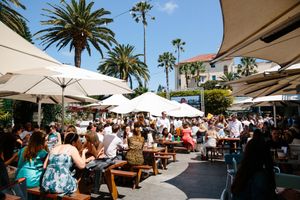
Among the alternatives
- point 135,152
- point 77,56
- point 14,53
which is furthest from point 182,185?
point 77,56

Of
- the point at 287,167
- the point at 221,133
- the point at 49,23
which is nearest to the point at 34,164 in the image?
the point at 287,167

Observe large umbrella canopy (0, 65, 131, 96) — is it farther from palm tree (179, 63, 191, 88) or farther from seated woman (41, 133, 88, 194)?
palm tree (179, 63, 191, 88)

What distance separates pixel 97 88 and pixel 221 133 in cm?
739

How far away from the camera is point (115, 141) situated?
21.1 ft

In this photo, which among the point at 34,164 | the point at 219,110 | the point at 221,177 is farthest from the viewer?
the point at 219,110

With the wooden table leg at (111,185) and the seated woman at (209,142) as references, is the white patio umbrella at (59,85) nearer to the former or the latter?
the wooden table leg at (111,185)

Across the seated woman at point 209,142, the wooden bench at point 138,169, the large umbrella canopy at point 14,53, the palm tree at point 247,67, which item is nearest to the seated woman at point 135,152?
the wooden bench at point 138,169

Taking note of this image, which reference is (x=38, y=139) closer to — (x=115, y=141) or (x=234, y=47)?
(x=115, y=141)

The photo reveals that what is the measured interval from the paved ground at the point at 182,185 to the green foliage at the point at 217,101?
32267mm

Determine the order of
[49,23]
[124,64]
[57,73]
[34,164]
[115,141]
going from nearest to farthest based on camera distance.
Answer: [34,164], [57,73], [115,141], [49,23], [124,64]

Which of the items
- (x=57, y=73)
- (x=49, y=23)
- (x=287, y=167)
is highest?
(x=49, y=23)

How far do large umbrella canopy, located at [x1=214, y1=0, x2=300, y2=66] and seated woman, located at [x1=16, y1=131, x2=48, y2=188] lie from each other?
330 cm

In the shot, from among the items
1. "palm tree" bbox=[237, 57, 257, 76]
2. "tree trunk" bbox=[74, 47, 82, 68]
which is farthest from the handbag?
"palm tree" bbox=[237, 57, 257, 76]

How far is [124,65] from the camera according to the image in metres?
34.5
